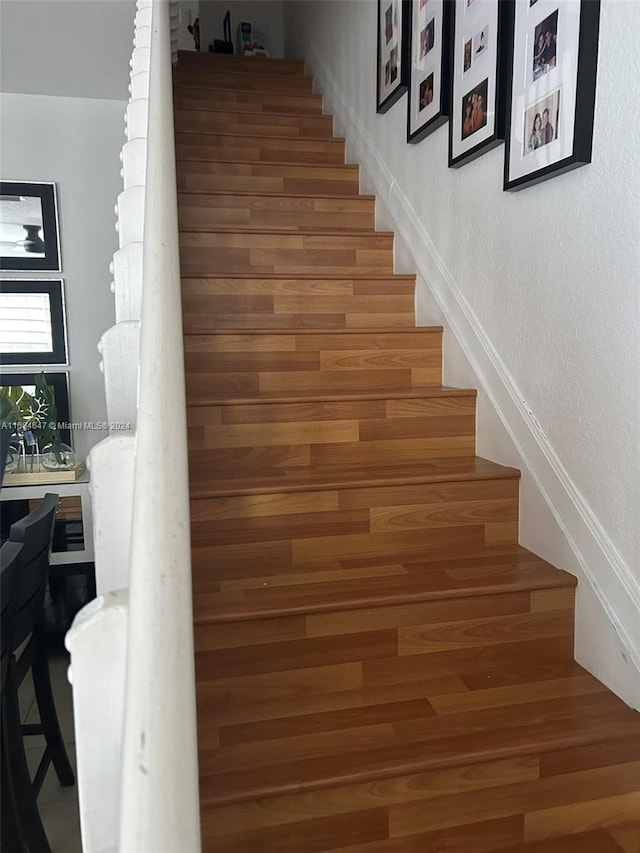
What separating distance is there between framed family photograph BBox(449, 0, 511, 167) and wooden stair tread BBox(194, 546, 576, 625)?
3.91 ft

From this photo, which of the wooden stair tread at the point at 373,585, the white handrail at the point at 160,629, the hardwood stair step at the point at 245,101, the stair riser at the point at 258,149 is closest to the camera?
the white handrail at the point at 160,629

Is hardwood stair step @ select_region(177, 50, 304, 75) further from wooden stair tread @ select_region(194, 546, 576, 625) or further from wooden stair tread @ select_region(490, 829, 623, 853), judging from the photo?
wooden stair tread @ select_region(490, 829, 623, 853)

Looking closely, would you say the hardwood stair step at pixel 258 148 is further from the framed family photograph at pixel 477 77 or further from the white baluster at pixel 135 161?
the white baluster at pixel 135 161

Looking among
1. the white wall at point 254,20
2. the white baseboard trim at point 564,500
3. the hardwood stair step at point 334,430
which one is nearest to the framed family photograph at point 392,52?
the white baseboard trim at point 564,500

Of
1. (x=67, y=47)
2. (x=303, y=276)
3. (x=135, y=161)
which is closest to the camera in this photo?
(x=135, y=161)

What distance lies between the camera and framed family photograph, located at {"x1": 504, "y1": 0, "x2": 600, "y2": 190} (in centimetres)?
142

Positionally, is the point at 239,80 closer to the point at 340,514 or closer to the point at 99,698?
the point at 340,514

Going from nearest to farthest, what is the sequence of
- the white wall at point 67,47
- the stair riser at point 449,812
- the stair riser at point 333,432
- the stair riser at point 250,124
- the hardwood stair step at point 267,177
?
the stair riser at point 449,812 → the stair riser at point 333,432 → the white wall at point 67,47 → the hardwood stair step at point 267,177 → the stair riser at point 250,124

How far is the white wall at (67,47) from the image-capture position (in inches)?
99.8

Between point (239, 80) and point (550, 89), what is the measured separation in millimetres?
2911

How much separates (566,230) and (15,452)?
2718 mm

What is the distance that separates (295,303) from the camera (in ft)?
7.59

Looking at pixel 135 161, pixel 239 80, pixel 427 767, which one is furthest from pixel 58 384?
pixel 427 767

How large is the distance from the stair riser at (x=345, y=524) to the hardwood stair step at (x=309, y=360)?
0.35 metres
